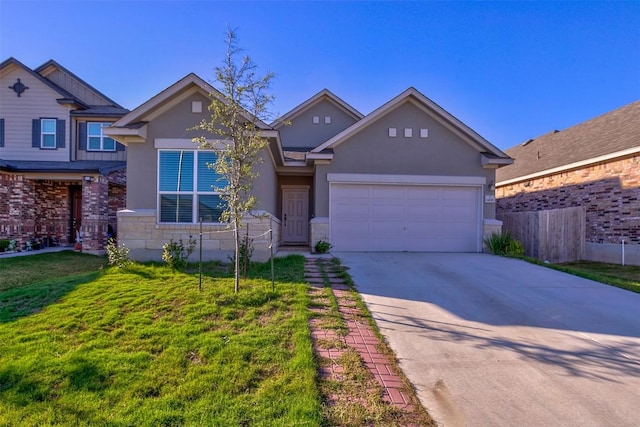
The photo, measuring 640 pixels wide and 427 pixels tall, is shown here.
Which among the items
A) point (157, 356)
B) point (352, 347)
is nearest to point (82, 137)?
point (157, 356)

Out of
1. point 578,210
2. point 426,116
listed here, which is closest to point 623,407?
point 426,116

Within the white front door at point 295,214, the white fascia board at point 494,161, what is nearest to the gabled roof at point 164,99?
the white front door at point 295,214

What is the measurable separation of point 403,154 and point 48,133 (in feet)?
48.6

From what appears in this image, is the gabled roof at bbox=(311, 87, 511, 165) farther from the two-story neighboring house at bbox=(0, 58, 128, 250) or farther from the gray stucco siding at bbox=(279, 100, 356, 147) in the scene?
the two-story neighboring house at bbox=(0, 58, 128, 250)

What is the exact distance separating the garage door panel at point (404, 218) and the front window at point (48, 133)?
12466 mm

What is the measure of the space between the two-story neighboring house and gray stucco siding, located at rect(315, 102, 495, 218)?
898 cm

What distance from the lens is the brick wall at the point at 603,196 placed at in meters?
11.4

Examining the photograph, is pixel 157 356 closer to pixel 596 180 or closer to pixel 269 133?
pixel 269 133

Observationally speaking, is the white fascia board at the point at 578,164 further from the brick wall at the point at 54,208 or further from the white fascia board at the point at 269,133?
the brick wall at the point at 54,208

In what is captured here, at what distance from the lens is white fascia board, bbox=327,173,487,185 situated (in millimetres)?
11523

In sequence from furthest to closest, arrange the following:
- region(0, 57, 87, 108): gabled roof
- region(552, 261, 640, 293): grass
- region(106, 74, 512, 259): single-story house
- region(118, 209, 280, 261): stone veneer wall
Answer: region(0, 57, 87, 108): gabled roof, region(106, 74, 512, 259): single-story house, region(118, 209, 280, 261): stone veneer wall, region(552, 261, 640, 293): grass

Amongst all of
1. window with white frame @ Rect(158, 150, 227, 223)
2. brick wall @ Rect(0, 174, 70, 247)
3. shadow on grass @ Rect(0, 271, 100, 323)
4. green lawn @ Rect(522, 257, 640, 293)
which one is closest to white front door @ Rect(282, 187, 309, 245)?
window with white frame @ Rect(158, 150, 227, 223)

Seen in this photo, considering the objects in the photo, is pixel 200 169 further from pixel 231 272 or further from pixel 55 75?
pixel 55 75

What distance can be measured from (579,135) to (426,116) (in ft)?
29.9
